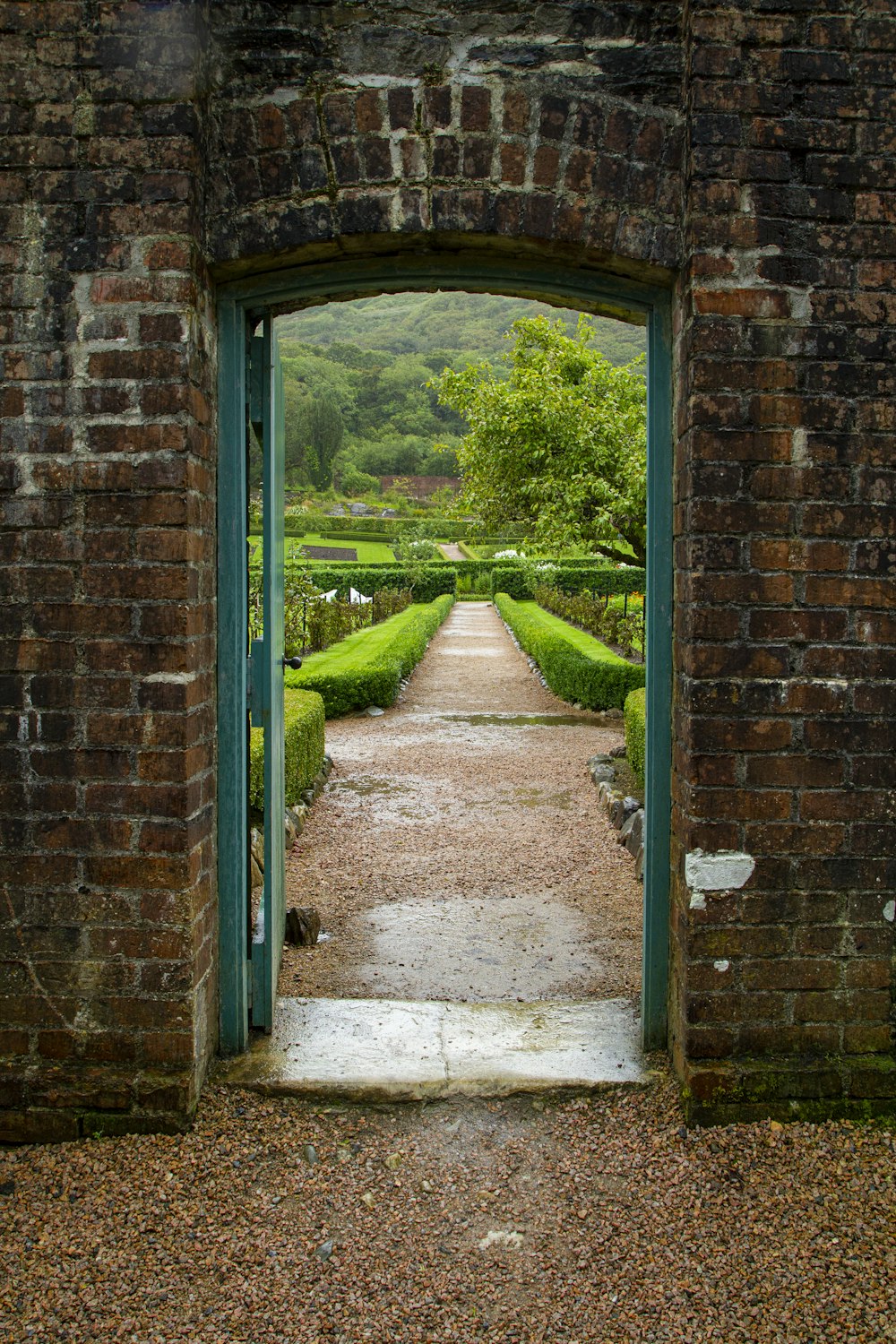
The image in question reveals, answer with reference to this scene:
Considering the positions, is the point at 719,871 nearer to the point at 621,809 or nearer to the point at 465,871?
the point at 465,871

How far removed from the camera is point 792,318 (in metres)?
2.61

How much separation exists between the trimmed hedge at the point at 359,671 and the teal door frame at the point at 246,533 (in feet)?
22.5

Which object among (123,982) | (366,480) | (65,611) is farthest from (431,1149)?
(366,480)

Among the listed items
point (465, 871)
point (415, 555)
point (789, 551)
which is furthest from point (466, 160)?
point (415, 555)

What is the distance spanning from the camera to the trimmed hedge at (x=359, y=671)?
35.3ft

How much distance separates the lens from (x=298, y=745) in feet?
21.6

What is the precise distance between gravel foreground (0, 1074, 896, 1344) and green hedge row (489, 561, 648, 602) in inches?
994

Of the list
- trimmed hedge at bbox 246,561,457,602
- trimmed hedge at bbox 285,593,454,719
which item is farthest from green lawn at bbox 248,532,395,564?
trimmed hedge at bbox 285,593,454,719

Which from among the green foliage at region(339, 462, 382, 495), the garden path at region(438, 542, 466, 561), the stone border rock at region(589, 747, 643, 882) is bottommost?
the stone border rock at region(589, 747, 643, 882)

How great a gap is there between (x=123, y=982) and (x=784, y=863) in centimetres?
191

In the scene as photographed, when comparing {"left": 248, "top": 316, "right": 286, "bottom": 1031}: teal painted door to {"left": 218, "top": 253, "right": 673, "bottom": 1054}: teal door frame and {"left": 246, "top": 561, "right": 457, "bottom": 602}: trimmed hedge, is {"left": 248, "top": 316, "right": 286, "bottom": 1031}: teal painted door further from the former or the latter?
{"left": 246, "top": 561, "right": 457, "bottom": 602}: trimmed hedge

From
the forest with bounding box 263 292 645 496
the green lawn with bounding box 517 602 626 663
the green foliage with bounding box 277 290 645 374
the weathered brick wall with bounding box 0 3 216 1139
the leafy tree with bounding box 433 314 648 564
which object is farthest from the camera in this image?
the green foliage with bounding box 277 290 645 374

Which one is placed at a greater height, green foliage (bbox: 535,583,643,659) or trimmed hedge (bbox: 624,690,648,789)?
green foliage (bbox: 535,583,643,659)

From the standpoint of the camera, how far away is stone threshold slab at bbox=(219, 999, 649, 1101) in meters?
2.90
